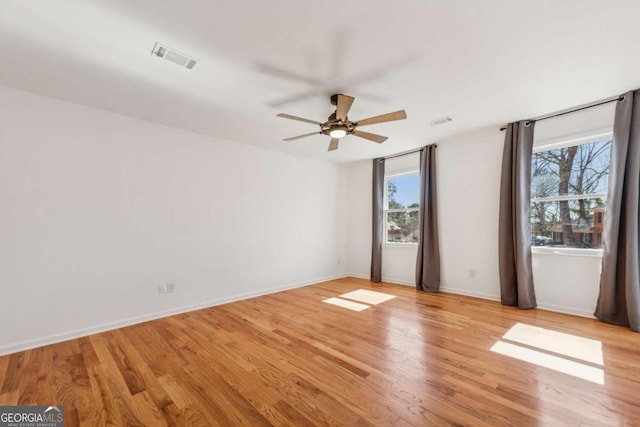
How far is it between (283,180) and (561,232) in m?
4.18

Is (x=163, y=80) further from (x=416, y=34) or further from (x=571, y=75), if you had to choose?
(x=571, y=75)

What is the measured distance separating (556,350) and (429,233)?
7.86ft

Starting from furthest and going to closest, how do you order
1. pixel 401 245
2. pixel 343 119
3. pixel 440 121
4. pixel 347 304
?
pixel 401 245
pixel 347 304
pixel 440 121
pixel 343 119

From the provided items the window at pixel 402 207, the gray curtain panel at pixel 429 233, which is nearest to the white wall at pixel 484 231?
the gray curtain panel at pixel 429 233

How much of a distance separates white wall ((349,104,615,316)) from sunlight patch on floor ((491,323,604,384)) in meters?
0.94

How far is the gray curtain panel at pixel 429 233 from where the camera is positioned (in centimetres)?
458

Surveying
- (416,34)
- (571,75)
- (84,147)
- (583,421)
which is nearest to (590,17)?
(571,75)

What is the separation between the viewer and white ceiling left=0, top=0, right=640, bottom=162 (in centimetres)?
173

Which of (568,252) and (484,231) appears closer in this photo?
(568,252)

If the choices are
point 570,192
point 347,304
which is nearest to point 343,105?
point 347,304

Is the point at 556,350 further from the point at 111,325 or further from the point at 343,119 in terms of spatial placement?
the point at 111,325

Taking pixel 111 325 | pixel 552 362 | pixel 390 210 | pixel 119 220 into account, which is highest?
pixel 390 210

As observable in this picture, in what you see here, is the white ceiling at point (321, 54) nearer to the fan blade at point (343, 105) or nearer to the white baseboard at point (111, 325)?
the fan blade at point (343, 105)

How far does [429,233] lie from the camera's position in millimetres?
4621
